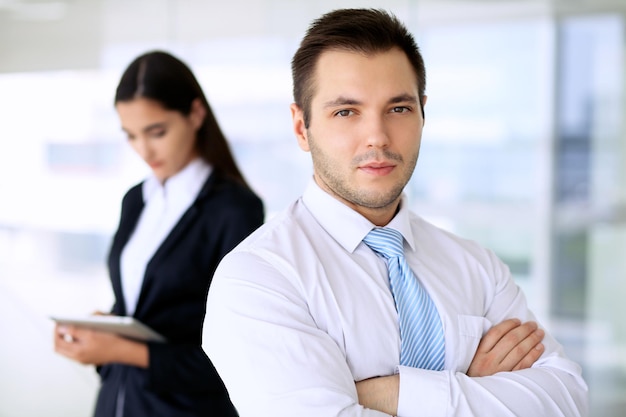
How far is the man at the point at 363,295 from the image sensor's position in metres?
1.46

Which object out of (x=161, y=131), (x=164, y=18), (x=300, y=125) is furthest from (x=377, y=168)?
(x=164, y=18)

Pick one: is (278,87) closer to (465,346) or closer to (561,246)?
(561,246)

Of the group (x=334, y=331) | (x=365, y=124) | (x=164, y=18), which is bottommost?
(x=334, y=331)

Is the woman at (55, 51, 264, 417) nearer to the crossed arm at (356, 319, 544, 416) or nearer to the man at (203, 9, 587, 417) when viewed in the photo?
the man at (203, 9, 587, 417)

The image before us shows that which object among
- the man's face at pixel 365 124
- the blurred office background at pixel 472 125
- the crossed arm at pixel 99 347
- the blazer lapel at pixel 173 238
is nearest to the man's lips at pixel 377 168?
the man's face at pixel 365 124

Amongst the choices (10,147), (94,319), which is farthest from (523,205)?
(10,147)

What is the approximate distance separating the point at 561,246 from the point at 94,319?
2.56m

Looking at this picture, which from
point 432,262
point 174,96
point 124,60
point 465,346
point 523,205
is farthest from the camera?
point 124,60

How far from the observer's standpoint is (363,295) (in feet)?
5.21

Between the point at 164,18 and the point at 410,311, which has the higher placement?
the point at 164,18

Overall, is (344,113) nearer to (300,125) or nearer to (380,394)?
(300,125)

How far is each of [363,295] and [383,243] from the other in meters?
0.14

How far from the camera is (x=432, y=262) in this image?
1.77 metres

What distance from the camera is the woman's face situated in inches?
98.3
